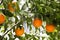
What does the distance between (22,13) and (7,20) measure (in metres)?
0.13

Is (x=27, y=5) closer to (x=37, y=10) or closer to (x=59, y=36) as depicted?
(x=37, y=10)

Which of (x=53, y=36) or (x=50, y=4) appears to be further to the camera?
(x=53, y=36)

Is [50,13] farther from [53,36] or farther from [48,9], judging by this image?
[53,36]

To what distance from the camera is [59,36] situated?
92 centimetres

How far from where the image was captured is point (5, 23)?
0.80 metres

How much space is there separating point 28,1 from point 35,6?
0.14 ft

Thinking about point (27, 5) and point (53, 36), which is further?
point (53, 36)

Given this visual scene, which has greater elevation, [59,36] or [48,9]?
[48,9]

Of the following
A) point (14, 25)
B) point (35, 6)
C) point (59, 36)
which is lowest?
point (59, 36)

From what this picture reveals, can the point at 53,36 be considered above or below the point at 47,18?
below

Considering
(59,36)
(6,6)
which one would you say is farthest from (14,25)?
(59,36)

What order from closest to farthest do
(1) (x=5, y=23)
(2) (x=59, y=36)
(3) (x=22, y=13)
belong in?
1. (3) (x=22, y=13)
2. (1) (x=5, y=23)
3. (2) (x=59, y=36)

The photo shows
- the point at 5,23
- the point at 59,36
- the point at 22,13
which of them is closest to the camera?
the point at 22,13

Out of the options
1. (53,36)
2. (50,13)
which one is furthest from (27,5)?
(53,36)
